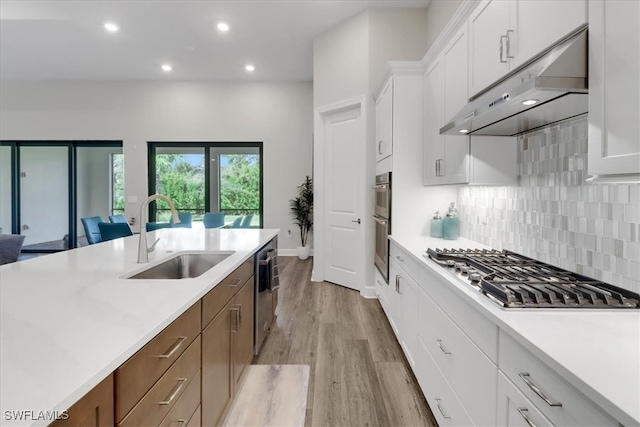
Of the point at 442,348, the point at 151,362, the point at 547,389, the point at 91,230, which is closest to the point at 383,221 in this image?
the point at 442,348

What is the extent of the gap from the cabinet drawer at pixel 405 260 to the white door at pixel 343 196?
122 centimetres

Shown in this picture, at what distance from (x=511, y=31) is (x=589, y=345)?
1408 mm

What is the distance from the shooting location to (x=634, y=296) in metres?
1.12

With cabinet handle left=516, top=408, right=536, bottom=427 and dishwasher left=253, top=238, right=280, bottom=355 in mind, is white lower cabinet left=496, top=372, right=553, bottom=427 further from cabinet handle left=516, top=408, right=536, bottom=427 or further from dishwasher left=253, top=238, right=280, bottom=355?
dishwasher left=253, top=238, right=280, bottom=355

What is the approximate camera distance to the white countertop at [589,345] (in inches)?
24.1

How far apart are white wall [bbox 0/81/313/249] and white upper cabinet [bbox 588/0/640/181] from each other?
5743 mm

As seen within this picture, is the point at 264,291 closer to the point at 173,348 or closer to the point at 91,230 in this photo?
the point at 173,348

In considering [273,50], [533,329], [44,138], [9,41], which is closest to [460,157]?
[533,329]

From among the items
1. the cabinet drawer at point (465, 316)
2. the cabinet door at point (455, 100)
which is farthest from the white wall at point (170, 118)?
the cabinet drawer at point (465, 316)

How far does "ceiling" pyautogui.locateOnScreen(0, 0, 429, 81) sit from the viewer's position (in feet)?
13.4

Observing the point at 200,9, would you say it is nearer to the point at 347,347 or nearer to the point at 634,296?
the point at 347,347

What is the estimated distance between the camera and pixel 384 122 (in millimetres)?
3289

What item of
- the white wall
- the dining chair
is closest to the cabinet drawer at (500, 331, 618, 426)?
the dining chair

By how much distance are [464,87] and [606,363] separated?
172 centimetres
